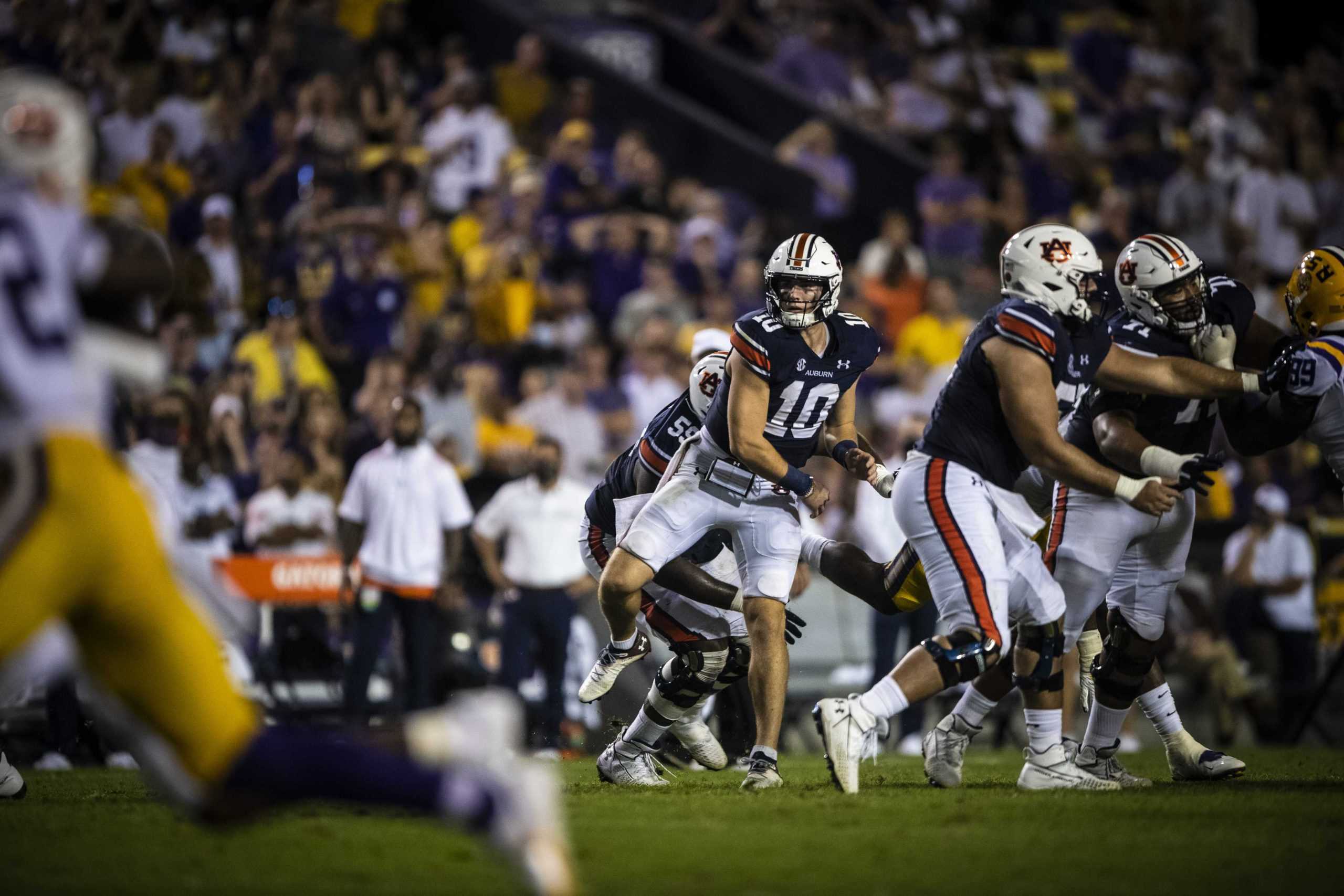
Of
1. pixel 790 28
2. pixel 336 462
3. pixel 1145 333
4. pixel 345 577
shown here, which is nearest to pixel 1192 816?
pixel 1145 333

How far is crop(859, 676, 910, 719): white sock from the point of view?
677 cm

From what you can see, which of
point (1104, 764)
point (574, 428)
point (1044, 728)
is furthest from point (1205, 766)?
point (574, 428)

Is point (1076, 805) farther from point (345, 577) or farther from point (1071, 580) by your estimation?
point (345, 577)

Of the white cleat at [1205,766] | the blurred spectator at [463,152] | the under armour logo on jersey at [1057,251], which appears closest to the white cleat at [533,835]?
the under armour logo on jersey at [1057,251]

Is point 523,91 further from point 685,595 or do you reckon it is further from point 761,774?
point 761,774

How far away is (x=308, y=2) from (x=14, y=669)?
1333 centimetres

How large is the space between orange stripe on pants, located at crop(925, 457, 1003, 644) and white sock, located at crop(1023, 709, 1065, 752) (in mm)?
723

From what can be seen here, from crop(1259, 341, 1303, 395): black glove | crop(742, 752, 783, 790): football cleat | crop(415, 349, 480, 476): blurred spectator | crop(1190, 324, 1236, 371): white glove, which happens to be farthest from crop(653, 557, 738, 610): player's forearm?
crop(415, 349, 480, 476): blurred spectator

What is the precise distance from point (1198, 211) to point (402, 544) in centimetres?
990

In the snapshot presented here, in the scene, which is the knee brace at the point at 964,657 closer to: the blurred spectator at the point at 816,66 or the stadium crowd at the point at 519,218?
the stadium crowd at the point at 519,218

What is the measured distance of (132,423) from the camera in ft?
39.0

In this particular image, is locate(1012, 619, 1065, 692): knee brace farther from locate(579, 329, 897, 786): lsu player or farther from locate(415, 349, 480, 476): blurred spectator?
locate(415, 349, 480, 476): blurred spectator

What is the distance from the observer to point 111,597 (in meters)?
4.00

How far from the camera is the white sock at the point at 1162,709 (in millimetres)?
7984
